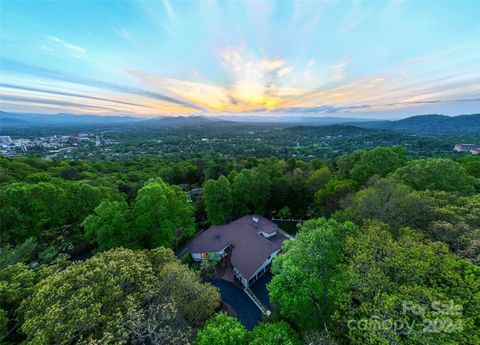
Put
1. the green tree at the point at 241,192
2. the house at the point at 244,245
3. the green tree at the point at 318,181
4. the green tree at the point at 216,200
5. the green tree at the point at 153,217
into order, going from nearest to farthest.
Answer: the green tree at the point at 153,217 < the house at the point at 244,245 < the green tree at the point at 216,200 < the green tree at the point at 241,192 < the green tree at the point at 318,181

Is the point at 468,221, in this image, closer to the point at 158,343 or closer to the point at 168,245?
the point at 158,343

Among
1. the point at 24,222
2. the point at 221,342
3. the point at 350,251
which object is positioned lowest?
the point at 24,222

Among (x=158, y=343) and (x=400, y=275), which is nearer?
(x=158, y=343)

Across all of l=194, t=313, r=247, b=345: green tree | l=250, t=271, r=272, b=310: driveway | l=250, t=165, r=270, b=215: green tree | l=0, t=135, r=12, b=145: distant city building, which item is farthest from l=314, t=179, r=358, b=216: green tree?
l=0, t=135, r=12, b=145: distant city building

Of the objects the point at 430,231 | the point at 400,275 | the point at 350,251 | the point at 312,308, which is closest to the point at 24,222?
the point at 312,308

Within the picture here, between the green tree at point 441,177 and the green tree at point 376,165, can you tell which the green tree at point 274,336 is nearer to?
the green tree at point 441,177

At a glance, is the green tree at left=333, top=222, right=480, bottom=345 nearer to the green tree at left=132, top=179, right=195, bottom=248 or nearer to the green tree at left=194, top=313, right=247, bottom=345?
the green tree at left=194, top=313, right=247, bottom=345

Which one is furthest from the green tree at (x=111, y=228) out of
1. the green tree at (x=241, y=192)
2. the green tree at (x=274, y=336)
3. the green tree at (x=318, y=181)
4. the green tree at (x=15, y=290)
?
the green tree at (x=318, y=181)
